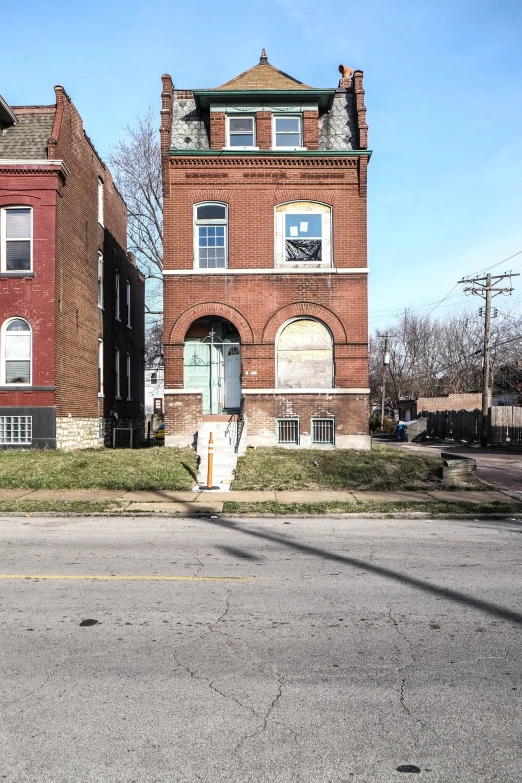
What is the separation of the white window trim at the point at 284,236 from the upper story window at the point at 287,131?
7.58 feet

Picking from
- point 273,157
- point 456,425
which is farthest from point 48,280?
point 456,425

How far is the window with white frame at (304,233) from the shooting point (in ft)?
75.8

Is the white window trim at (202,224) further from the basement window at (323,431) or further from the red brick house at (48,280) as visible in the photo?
the basement window at (323,431)

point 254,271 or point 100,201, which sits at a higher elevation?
point 100,201

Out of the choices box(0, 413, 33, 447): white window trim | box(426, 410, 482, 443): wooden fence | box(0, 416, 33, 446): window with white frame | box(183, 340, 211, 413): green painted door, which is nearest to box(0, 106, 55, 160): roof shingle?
box(183, 340, 211, 413): green painted door

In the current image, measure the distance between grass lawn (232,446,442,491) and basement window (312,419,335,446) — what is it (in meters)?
2.46

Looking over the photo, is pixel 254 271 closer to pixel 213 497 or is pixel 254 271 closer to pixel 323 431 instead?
pixel 323 431

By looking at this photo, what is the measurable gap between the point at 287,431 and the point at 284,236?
6.62m

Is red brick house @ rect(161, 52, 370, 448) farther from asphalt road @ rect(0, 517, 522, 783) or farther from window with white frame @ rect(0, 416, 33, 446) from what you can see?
asphalt road @ rect(0, 517, 522, 783)

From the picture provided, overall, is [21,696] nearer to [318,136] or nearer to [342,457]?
[342,457]

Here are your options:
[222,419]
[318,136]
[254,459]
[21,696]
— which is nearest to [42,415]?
[222,419]

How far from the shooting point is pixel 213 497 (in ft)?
47.2

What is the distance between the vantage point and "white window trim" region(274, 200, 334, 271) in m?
23.0

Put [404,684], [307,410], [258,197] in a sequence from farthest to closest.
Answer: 1. [258,197]
2. [307,410]
3. [404,684]
